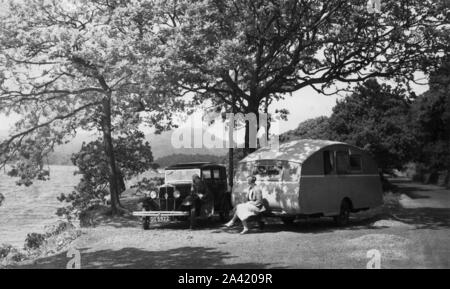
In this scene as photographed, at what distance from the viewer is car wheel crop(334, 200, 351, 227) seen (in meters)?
17.6

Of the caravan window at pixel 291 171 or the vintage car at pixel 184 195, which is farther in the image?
the vintage car at pixel 184 195

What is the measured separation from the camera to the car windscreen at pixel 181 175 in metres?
18.6

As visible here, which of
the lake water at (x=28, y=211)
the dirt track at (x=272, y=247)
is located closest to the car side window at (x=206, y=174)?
the dirt track at (x=272, y=247)

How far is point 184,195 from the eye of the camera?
59.0ft

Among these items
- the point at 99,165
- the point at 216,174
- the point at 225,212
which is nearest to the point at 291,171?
the point at 216,174

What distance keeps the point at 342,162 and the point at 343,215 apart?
1840 millimetres

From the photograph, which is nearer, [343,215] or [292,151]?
[292,151]

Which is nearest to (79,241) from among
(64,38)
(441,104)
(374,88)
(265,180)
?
(265,180)

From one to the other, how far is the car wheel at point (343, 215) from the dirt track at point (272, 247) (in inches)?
16.1

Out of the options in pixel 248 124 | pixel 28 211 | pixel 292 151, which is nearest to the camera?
pixel 292 151

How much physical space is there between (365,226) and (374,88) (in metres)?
7.48

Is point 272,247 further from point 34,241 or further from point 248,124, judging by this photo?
point 34,241

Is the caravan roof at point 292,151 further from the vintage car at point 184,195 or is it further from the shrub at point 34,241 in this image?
the shrub at point 34,241

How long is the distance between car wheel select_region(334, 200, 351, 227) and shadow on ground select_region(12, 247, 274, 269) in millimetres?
6603
